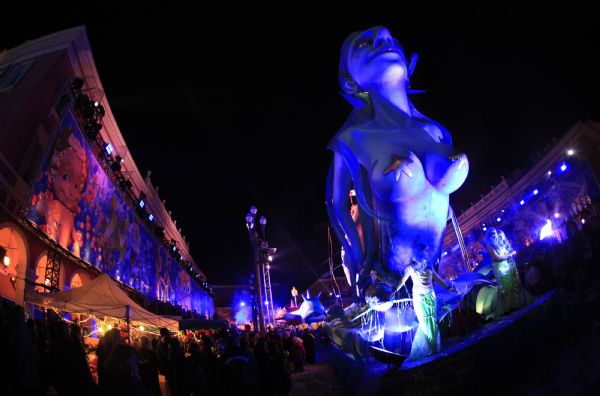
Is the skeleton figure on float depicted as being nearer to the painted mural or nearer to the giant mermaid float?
the giant mermaid float

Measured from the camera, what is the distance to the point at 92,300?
9070mm

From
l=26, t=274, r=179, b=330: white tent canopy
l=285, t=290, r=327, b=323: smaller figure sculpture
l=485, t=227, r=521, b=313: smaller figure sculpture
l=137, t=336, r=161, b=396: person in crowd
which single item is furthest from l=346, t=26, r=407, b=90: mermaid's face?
l=285, t=290, r=327, b=323: smaller figure sculpture

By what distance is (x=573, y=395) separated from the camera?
3486 millimetres

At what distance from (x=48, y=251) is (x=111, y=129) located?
7723mm

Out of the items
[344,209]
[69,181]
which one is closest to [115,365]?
[344,209]

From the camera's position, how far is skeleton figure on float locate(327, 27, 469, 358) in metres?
6.75

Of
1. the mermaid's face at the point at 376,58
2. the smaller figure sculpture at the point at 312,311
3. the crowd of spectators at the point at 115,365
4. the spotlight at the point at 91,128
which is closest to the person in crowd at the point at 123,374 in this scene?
the crowd of spectators at the point at 115,365

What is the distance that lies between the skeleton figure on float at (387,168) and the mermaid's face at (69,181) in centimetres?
802

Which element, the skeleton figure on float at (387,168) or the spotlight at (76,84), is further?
the spotlight at (76,84)

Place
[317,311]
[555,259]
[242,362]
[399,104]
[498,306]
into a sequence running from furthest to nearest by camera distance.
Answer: [317,311], [555,259], [399,104], [498,306], [242,362]

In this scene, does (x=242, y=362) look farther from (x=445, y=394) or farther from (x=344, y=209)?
(x=344, y=209)

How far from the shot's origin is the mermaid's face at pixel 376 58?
7.72m

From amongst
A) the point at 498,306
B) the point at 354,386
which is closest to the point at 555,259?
the point at 498,306

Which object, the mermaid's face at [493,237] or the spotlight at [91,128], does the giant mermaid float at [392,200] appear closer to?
the mermaid's face at [493,237]
